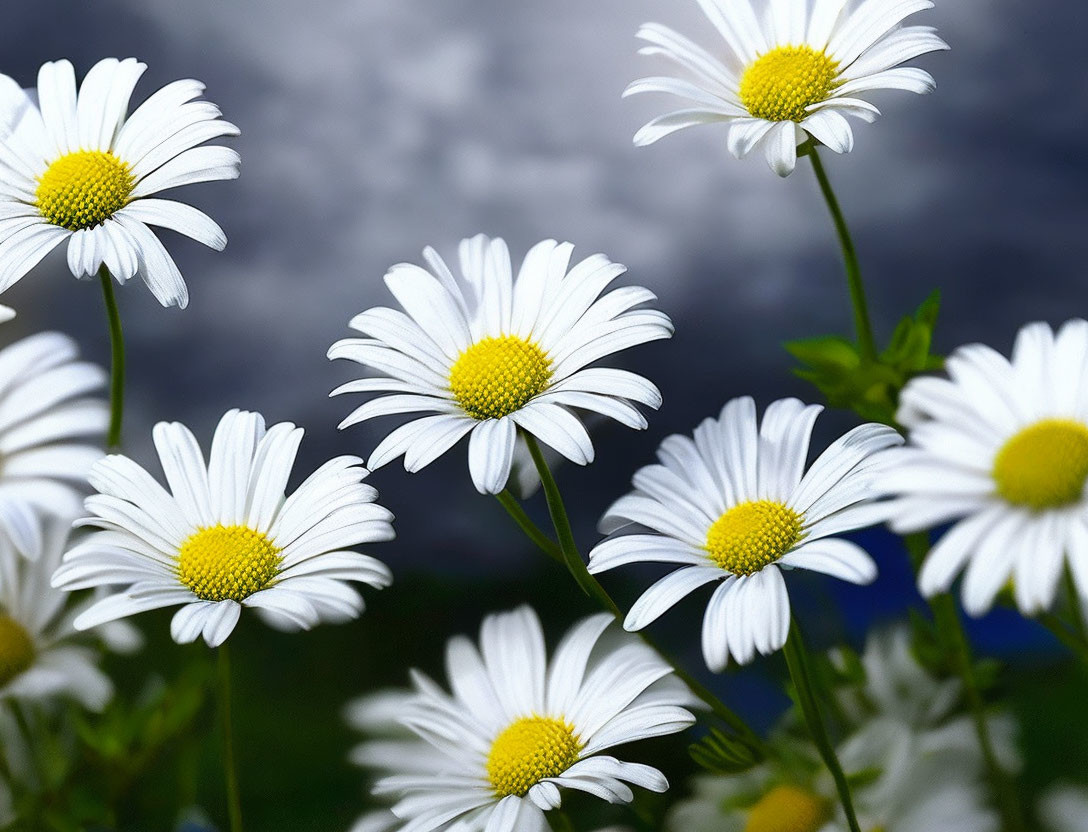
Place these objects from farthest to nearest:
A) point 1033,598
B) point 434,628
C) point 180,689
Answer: point 434,628
point 180,689
point 1033,598

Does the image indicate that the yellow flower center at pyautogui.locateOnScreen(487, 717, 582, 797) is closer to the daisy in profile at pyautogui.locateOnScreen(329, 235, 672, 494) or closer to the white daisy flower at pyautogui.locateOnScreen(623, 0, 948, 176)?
the daisy in profile at pyautogui.locateOnScreen(329, 235, 672, 494)

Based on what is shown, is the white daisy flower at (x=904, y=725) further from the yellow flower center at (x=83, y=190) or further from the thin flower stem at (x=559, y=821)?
the yellow flower center at (x=83, y=190)

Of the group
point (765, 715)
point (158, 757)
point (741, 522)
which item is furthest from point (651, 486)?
point (158, 757)

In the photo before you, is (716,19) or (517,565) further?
(517,565)

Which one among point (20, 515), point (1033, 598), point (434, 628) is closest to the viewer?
point (1033, 598)

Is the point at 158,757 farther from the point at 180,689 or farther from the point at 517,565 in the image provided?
the point at 517,565

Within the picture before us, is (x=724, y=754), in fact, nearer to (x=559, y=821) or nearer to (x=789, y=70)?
(x=559, y=821)
